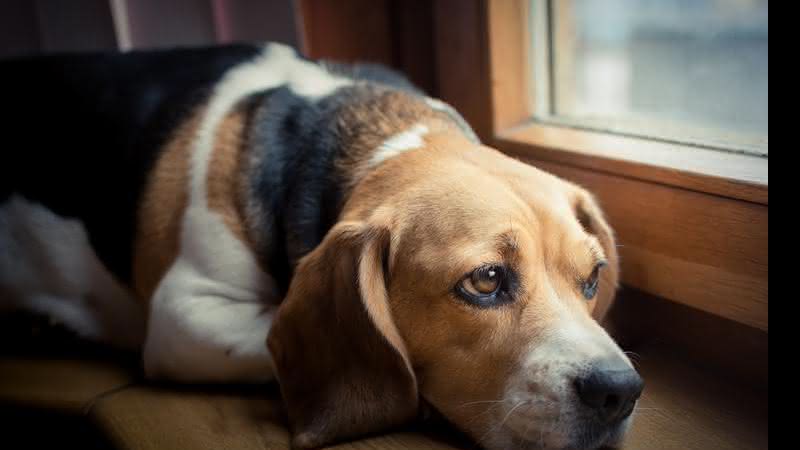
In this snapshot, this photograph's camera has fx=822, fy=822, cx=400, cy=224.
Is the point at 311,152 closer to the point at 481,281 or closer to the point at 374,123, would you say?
the point at 374,123

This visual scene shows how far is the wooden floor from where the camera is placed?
1530 millimetres

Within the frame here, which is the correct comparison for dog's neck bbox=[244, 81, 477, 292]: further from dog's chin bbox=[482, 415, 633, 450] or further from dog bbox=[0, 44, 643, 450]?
dog's chin bbox=[482, 415, 633, 450]

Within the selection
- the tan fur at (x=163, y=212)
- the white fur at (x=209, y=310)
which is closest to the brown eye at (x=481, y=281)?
the white fur at (x=209, y=310)

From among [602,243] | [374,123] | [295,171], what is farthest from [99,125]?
[602,243]

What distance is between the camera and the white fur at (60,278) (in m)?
2.12

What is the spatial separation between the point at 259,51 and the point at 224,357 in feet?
2.86

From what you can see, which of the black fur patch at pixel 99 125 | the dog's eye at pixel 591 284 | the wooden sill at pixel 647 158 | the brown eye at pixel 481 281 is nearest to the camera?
the brown eye at pixel 481 281

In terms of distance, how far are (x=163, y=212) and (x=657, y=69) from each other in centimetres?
136

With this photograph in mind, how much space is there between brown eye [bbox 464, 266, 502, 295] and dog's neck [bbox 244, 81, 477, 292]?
1.31 feet

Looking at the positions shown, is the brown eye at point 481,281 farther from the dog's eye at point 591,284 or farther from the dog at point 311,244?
the dog's eye at point 591,284

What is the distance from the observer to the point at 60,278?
214 cm

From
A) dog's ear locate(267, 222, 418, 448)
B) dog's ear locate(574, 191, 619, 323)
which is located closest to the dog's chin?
dog's ear locate(267, 222, 418, 448)
